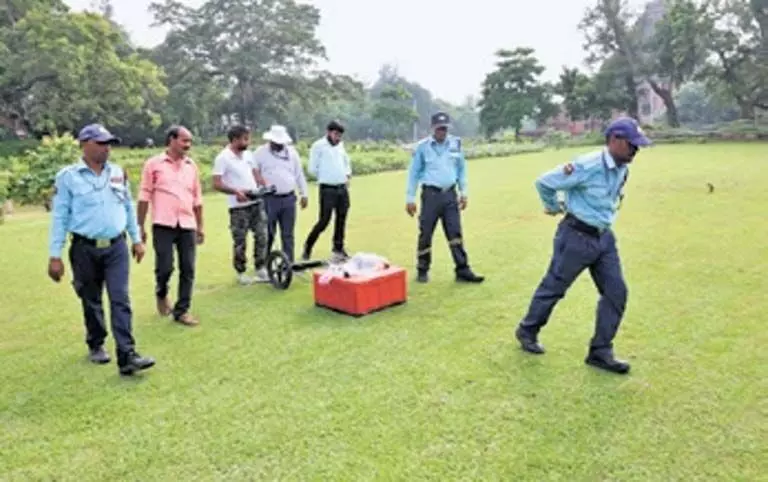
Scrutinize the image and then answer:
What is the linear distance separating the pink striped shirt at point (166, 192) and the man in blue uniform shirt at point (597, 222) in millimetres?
2655

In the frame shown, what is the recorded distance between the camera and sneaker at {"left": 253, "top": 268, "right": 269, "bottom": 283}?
20.8 feet

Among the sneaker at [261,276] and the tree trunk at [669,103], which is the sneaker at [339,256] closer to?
the sneaker at [261,276]

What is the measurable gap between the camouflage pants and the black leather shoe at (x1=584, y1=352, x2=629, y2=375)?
11.2 feet

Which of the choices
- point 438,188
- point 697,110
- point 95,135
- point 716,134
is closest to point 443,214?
point 438,188

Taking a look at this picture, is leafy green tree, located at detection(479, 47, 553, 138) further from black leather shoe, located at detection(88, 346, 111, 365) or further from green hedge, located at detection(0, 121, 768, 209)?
black leather shoe, located at detection(88, 346, 111, 365)

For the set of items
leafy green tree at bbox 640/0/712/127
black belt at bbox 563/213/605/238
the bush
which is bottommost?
black belt at bbox 563/213/605/238

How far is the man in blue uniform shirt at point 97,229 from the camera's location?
12.4 feet

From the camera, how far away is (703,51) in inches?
1310

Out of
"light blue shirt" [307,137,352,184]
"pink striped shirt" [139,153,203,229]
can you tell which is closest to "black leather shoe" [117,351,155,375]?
"pink striped shirt" [139,153,203,229]

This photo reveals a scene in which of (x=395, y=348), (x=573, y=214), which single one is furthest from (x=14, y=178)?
(x=573, y=214)

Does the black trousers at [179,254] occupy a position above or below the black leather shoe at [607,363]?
above

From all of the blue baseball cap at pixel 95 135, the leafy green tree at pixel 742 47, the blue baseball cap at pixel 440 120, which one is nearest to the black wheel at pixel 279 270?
the blue baseball cap at pixel 440 120

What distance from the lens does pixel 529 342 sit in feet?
13.5

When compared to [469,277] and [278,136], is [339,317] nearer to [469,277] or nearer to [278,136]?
[469,277]
